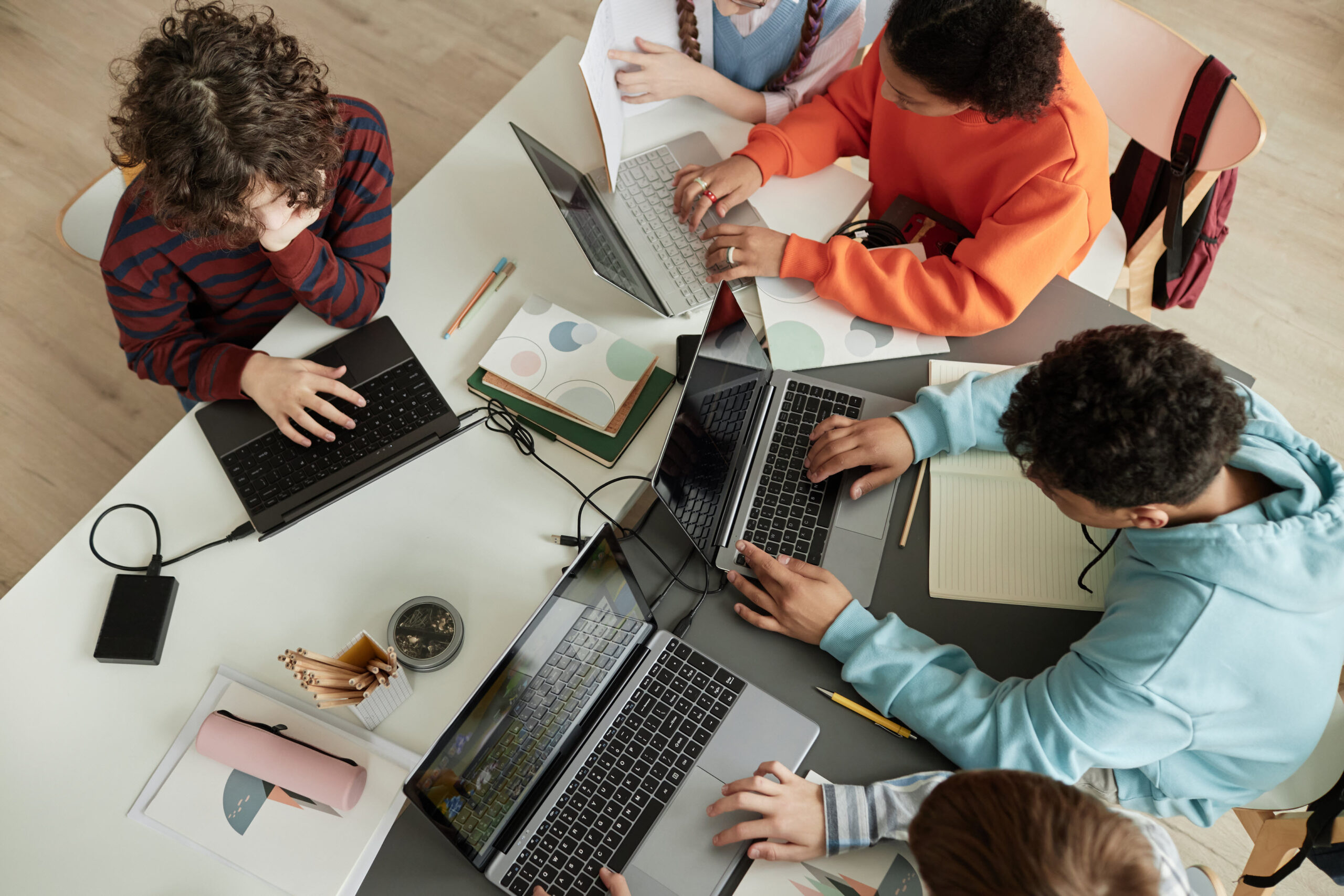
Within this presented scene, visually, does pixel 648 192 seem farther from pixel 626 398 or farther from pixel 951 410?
pixel 951 410

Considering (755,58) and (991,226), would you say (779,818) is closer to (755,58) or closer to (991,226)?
(991,226)

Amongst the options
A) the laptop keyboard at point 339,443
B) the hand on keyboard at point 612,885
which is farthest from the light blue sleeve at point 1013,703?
the laptop keyboard at point 339,443

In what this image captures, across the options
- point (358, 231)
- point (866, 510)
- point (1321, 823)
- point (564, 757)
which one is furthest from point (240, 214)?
point (1321, 823)

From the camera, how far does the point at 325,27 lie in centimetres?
256

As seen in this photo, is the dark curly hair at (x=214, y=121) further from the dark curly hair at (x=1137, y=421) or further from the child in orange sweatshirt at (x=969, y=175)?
the dark curly hair at (x=1137, y=421)

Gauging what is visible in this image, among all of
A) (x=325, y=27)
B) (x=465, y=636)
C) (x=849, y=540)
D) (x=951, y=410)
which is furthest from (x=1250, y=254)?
(x=325, y=27)

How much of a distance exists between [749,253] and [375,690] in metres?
0.80

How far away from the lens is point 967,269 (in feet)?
4.01

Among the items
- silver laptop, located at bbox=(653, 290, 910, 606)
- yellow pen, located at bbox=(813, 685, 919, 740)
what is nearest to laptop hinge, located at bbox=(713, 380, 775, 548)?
silver laptop, located at bbox=(653, 290, 910, 606)

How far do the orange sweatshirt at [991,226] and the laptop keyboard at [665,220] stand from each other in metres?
0.14

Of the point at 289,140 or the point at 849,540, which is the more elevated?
A: the point at 289,140

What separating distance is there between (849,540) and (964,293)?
0.40 meters

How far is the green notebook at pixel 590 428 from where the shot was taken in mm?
1185

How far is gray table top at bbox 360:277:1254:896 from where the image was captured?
971 mm
